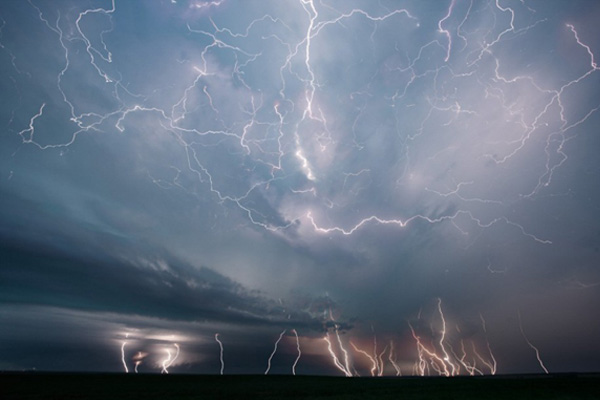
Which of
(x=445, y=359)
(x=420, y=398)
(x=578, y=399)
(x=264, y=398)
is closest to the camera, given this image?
(x=578, y=399)

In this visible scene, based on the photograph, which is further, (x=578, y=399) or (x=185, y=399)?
(x=185, y=399)

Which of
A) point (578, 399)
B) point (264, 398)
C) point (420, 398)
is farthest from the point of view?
point (264, 398)

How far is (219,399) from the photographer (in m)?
17.4

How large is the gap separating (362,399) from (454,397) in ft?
17.2

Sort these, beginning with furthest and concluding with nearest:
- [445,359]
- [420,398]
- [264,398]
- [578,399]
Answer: [445,359], [264,398], [420,398], [578,399]

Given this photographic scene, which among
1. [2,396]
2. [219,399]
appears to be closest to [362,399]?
[219,399]

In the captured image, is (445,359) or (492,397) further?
(445,359)

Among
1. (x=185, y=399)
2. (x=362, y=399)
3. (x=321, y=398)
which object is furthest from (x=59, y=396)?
(x=362, y=399)

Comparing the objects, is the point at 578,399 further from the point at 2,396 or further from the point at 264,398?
the point at 2,396

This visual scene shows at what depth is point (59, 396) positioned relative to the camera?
18.7 m

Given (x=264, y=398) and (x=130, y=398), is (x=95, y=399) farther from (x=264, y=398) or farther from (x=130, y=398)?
(x=264, y=398)

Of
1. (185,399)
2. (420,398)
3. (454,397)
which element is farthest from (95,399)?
(454,397)

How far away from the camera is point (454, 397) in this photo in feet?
55.5

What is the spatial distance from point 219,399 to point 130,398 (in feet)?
18.1
